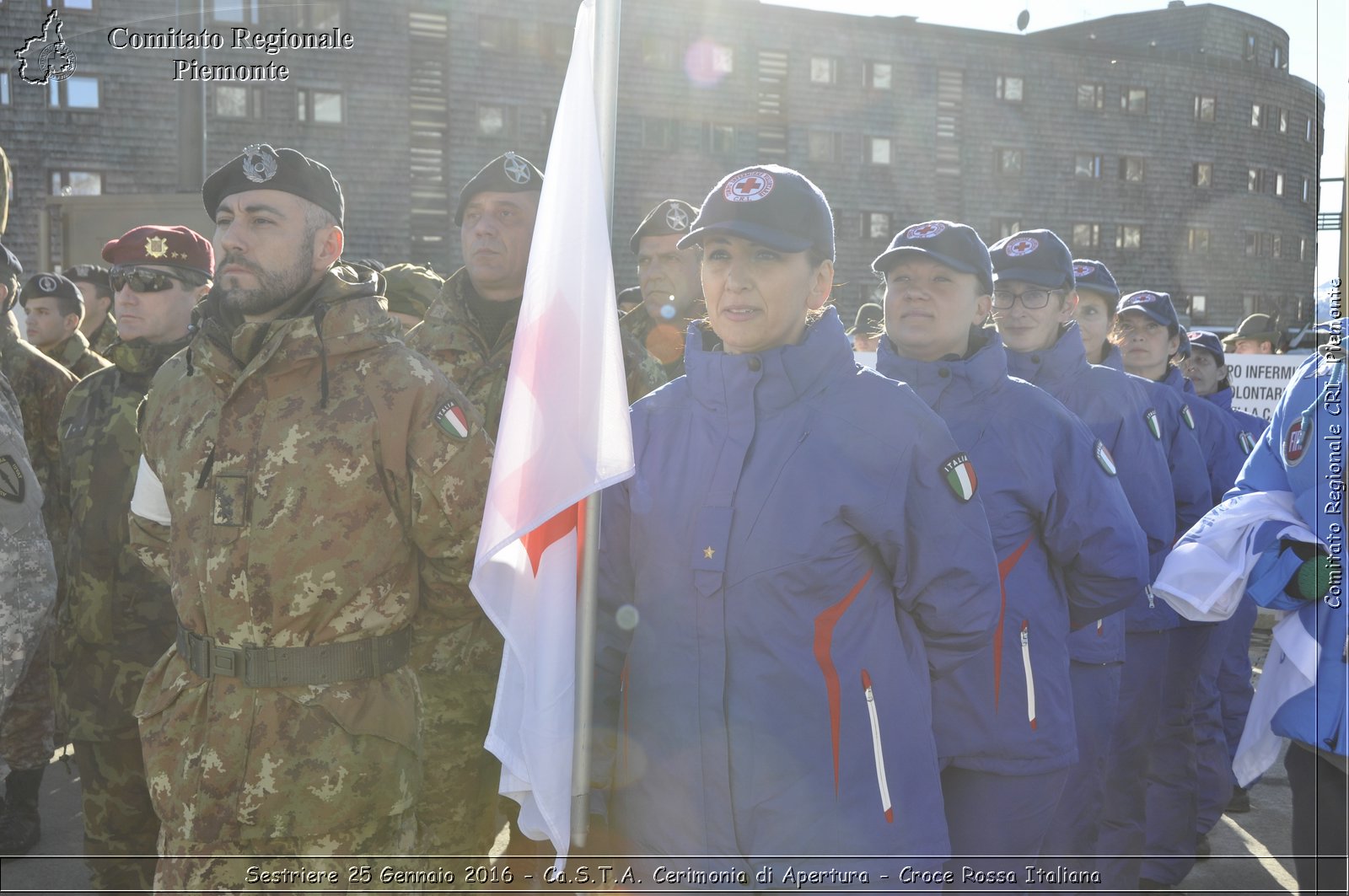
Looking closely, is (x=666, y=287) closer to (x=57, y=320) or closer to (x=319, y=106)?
(x=57, y=320)

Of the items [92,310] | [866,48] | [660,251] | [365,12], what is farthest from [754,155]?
[660,251]

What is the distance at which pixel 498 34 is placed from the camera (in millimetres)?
32562

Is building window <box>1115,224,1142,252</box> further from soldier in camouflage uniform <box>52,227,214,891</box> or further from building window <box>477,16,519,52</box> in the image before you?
soldier in camouflage uniform <box>52,227,214,891</box>

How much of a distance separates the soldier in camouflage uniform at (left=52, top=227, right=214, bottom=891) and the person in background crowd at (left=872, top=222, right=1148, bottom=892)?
9.60ft

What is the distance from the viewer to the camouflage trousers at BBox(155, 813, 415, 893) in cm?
292

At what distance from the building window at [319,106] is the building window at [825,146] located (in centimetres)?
→ 1521

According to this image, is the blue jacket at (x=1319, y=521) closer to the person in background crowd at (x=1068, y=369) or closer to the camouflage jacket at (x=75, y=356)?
the person in background crowd at (x=1068, y=369)

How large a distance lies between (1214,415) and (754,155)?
31.4 m

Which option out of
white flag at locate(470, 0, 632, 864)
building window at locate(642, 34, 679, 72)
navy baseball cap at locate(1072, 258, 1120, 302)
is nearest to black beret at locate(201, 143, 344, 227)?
white flag at locate(470, 0, 632, 864)

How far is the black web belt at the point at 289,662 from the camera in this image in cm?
296

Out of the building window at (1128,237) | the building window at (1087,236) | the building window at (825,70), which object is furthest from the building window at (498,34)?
the building window at (1128,237)

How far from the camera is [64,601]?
4.75 meters

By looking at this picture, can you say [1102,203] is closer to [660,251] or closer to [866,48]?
[866,48]

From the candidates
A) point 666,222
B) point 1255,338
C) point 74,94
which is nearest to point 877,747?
point 666,222
